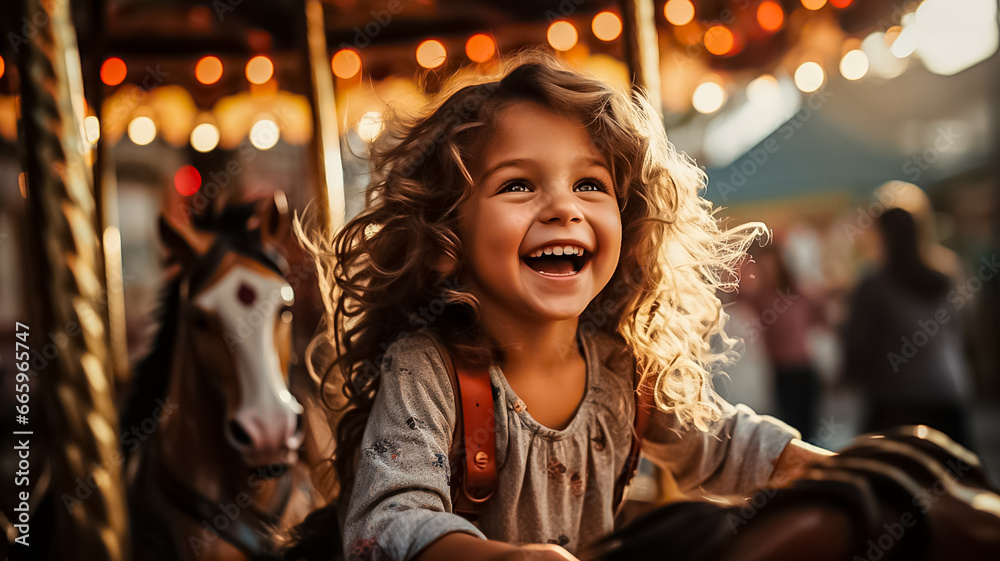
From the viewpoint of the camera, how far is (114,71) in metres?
2.32

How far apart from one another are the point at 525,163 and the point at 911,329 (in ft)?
7.48

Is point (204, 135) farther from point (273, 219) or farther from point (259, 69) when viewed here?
point (273, 219)

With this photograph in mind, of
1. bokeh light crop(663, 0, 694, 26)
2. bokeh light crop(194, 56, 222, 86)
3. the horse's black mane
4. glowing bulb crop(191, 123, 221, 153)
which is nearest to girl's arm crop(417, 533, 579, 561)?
the horse's black mane

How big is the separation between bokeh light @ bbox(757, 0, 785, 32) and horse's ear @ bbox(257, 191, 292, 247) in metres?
1.85

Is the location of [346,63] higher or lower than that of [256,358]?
higher

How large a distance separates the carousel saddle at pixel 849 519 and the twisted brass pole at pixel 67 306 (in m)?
0.45

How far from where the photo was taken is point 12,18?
2.27ft

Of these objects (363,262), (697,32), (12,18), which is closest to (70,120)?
(12,18)

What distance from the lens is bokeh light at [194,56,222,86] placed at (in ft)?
8.20

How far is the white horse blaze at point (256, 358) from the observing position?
146cm

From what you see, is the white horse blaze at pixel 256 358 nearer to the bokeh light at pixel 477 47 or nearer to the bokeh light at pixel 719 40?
the bokeh light at pixel 477 47

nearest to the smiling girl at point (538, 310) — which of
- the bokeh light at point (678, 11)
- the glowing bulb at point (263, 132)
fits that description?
the bokeh light at point (678, 11)

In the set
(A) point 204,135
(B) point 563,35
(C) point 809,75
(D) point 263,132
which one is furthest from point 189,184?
(C) point 809,75

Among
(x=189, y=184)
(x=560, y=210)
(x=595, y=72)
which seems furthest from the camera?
(x=189, y=184)
